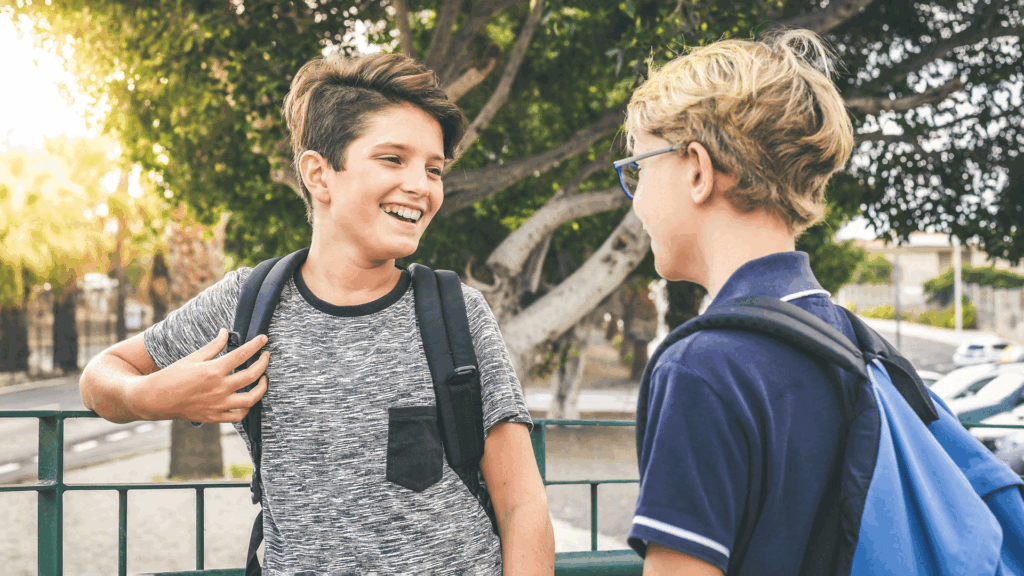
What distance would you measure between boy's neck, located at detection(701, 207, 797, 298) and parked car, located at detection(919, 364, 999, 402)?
13.2m

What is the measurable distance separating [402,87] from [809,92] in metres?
0.88

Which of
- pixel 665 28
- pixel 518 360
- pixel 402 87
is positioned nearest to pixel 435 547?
pixel 402 87

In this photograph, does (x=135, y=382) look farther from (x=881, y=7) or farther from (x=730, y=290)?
(x=881, y=7)

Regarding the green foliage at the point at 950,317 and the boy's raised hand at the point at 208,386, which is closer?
the boy's raised hand at the point at 208,386

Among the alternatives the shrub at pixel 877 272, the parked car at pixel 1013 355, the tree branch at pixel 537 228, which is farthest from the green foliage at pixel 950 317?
the tree branch at pixel 537 228

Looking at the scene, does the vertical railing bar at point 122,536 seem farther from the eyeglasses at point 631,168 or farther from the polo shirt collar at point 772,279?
the polo shirt collar at point 772,279

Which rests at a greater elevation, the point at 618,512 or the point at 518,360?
the point at 518,360

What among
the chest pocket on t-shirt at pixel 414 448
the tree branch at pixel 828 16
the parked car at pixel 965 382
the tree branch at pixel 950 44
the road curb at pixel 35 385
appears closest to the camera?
the chest pocket on t-shirt at pixel 414 448

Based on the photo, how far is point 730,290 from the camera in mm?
1068

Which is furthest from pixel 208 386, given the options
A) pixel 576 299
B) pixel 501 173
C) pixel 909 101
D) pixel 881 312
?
pixel 881 312

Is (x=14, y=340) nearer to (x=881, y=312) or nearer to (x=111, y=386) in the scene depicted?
(x=111, y=386)

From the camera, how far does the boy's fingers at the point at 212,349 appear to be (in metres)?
1.50

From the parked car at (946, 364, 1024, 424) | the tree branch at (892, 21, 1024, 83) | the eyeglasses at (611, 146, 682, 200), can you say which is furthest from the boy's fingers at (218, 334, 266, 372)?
the parked car at (946, 364, 1024, 424)

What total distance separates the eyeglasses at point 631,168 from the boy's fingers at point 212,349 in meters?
0.90
